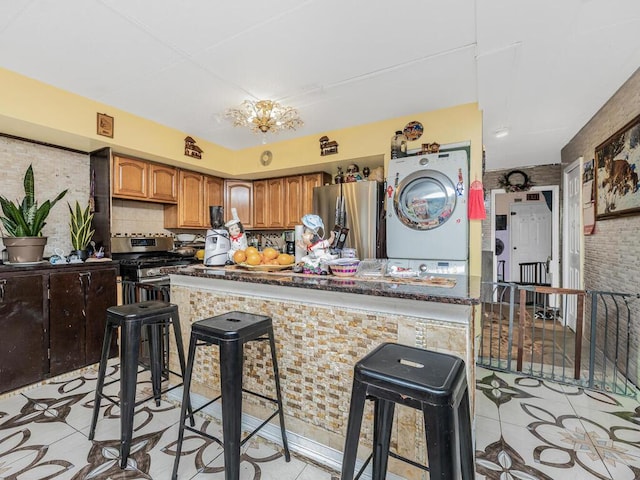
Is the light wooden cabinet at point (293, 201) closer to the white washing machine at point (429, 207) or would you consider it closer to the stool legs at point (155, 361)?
the white washing machine at point (429, 207)

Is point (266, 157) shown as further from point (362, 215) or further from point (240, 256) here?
point (240, 256)

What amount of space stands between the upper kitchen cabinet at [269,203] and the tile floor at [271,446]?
2.82 meters

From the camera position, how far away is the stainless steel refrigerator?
10.8 ft

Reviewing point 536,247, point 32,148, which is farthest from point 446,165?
point 536,247

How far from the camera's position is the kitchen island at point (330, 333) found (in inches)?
51.0

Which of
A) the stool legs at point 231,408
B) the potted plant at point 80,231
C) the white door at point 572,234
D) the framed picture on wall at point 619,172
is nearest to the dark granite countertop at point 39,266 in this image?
the potted plant at point 80,231

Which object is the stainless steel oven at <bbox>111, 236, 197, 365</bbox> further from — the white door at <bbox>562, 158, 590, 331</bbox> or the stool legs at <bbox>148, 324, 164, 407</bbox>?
the white door at <bbox>562, 158, 590, 331</bbox>

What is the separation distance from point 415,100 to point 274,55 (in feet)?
4.51

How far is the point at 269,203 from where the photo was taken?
179 inches

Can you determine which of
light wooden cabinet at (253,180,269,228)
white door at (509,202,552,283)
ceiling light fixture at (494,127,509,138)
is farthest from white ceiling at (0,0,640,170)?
white door at (509,202,552,283)

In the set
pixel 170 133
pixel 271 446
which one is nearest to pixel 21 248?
pixel 170 133

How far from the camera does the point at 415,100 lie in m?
2.81

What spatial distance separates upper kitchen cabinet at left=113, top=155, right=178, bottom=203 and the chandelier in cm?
118

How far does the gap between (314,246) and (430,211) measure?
5.14 feet
